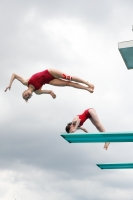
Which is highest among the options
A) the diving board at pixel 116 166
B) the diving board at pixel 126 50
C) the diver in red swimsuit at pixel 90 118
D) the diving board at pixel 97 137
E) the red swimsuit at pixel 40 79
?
the diving board at pixel 126 50

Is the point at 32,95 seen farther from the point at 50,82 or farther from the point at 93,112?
the point at 93,112

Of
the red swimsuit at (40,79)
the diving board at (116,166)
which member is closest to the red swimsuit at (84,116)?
the red swimsuit at (40,79)

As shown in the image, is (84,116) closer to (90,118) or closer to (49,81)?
(90,118)

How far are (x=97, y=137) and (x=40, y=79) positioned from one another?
2.09 metres

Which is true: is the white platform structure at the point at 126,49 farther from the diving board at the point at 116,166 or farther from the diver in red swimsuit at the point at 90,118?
the diving board at the point at 116,166

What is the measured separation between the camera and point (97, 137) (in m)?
12.8

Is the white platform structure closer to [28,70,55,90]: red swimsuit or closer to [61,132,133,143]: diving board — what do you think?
[28,70,55,90]: red swimsuit

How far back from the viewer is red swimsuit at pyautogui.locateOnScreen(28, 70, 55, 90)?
13344 millimetres

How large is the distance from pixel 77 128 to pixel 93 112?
0.62 meters

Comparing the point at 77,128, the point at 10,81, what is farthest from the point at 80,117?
the point at 10,81

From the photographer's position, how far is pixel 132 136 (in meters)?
12.6

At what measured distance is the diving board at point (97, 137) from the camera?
12496 millimetres

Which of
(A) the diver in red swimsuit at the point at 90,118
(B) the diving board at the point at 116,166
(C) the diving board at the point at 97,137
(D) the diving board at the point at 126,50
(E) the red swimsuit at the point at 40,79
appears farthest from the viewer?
(B) the diving board at the point at 116,166

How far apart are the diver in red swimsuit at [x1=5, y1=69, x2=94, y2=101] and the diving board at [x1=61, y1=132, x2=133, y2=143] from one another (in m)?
1.26
